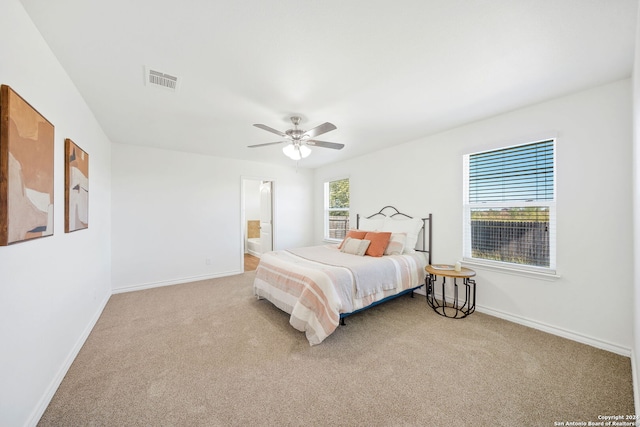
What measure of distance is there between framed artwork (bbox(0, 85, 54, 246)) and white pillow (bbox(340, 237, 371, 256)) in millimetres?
3147

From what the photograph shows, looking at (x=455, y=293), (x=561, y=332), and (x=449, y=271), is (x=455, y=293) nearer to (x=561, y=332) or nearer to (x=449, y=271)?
(x=449, y=271)

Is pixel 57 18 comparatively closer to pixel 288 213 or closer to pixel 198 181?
pixel 198 181

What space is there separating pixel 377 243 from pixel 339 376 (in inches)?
79.9

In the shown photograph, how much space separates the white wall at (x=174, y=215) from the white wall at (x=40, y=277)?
152cm

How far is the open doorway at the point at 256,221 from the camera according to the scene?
5.93m

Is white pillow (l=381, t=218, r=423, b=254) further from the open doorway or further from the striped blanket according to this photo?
the open doorway

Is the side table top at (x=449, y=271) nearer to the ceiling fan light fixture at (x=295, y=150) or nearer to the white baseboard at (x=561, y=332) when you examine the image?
the white baseboard at (x=561, y=332)

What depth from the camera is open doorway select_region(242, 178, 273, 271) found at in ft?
19.5

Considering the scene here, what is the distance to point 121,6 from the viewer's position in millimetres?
1450

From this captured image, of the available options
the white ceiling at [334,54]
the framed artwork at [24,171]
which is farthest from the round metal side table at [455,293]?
the framed artwork at [24,171]

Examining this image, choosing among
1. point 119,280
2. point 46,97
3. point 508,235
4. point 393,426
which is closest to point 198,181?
point 119,280

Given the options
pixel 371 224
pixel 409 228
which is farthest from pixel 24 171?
pixel 371 224

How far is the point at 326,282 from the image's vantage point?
8.43ft

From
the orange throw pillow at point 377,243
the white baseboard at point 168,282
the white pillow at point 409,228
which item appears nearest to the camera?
the orange throw pillow at point 377,243
